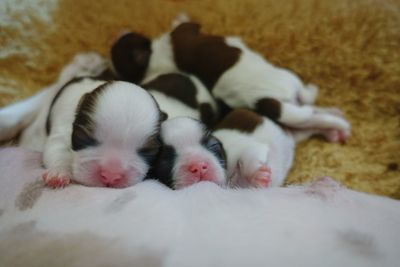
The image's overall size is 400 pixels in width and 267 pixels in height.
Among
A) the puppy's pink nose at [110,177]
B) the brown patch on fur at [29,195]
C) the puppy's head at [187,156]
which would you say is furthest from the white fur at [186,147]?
the brown patch on fur at [29,195]

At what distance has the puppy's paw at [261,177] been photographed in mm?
1955

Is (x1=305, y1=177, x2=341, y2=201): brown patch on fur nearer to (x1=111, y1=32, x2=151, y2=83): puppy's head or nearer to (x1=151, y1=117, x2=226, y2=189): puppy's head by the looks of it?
(x1=151, y1=117, x2=226, y2=189): puppy's head

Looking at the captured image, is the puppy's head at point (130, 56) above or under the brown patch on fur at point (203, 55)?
under

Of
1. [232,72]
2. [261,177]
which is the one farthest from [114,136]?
[232,72]

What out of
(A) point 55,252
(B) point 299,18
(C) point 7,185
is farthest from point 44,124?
(B) point 299,18

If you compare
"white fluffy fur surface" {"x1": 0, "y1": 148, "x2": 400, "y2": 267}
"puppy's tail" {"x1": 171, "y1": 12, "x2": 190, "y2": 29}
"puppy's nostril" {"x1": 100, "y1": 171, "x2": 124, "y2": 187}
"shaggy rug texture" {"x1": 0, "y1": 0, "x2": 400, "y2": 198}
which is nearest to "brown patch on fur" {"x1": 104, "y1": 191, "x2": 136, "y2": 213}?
"white fluffy fur surface" {"x1": 0, "y1": 148, "x2": 400, "y2": 267}

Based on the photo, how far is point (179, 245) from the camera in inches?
54.4

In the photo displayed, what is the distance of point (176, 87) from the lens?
2443 millimetres

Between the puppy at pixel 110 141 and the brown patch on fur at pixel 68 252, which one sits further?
the puppy at pixel 110 141

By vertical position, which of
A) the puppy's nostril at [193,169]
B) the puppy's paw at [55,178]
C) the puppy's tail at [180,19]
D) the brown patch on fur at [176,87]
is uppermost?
the puppy's tail at [180,19]

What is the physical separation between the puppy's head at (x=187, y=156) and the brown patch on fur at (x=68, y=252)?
0.50 meters

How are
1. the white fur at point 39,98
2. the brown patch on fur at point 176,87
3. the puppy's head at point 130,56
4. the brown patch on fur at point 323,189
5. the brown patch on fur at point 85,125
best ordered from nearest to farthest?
the brown patch on fur at point 323,189 < the brown patch on fur at point 85,125 < the white fur at point 39,98 < the brown patch on fur at point 176,87 < the puppy's head at point 130,56

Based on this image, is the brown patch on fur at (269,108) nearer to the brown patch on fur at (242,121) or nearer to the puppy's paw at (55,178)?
the brown patch on fur at (242,121)

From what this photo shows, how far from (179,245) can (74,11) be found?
1.93 meters
